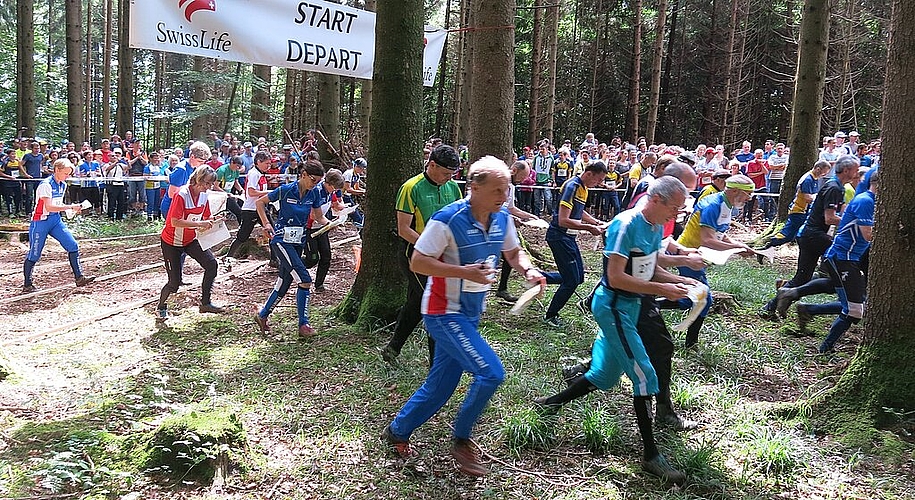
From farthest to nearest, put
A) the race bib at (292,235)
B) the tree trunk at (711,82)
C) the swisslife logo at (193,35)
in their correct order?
the tree trunk at (711,82) < the swisslife logo at (193,35) < the race bib at (292,235)

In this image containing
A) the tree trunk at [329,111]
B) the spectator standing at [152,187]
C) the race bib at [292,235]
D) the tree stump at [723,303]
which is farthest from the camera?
the spectator standing at [152,187]

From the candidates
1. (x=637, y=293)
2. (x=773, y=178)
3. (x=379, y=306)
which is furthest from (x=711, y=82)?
(x=637, y=293)

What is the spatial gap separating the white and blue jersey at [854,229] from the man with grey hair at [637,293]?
3.19 m

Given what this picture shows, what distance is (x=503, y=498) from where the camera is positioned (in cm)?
400

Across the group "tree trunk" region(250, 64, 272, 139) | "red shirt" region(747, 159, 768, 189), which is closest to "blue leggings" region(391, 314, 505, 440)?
"red shirt" region(747, 159, 768, 189)

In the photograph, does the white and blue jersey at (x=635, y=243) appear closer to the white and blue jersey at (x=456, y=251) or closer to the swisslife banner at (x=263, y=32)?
the white and blue jersey at (x=456, y=251)

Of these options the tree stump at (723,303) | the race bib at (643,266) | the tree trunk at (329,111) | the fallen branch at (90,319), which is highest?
the tree trunk at (329,111)

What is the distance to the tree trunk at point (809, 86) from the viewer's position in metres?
11.9

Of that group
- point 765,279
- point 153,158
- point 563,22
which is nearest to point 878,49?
point 563,22

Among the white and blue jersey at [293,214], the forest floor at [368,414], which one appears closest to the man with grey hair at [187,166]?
the white and blue jersey at [293,214]

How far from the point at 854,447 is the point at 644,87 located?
33.6 meters

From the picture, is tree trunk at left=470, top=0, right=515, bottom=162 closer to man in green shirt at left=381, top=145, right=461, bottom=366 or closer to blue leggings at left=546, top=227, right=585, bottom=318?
blue leggings at left=546, top=227, right=585, bottom=318

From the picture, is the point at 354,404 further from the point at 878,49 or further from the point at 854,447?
the point at 878,49

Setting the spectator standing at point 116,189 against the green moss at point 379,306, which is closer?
the green moss at point 379,306
